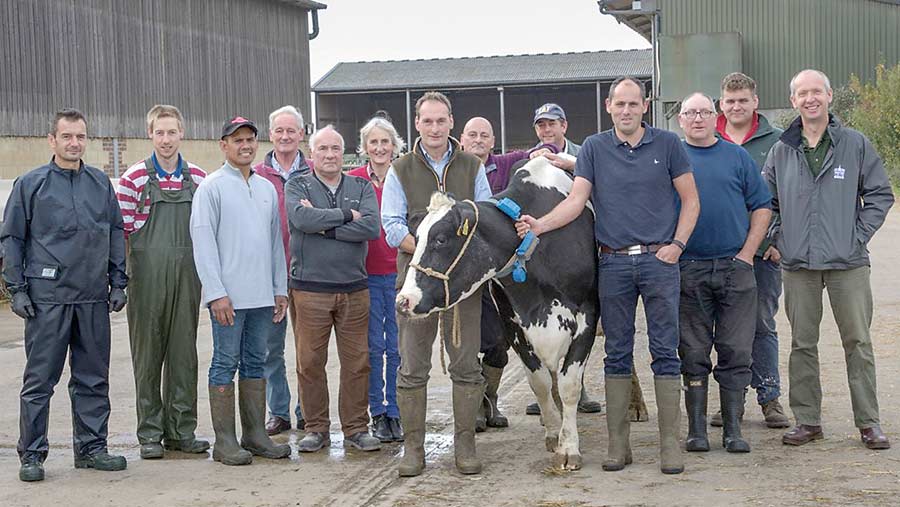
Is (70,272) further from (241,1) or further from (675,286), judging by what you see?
(241,1)

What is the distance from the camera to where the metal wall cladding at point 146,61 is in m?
27.2

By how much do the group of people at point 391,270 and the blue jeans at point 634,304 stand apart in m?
0.01

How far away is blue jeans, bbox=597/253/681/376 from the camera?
6129 millimetres

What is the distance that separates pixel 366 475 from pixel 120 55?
88.4 ft

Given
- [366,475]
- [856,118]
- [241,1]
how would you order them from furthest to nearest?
1. [241,1]
2. [856,118]
3. [366,475]

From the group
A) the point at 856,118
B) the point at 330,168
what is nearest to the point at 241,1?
the point at 856,118

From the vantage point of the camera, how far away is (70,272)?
6387mm

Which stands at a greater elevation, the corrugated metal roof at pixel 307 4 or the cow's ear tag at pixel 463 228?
the corrugated metal roof at pixel 307 4

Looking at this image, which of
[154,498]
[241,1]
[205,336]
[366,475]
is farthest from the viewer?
[241,1]

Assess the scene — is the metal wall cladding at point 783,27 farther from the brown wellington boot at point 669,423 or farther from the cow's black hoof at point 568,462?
the cow's black hoof at point 568,462

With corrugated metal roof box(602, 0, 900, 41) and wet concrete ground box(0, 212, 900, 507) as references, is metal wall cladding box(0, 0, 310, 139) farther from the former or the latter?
wet concrete ground box(0, 212, 900, 507)

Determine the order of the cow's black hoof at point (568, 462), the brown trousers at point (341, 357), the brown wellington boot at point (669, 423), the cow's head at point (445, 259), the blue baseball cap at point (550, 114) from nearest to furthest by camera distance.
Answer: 1. the cow's head at point (445, 259)
2. the brown wellington boot at point (669, 423)
3. the cow's black hoof at point (568, 462)
4. the brown trousers at point (341, 357)
5. the blue baseball cap at point (550, 114)

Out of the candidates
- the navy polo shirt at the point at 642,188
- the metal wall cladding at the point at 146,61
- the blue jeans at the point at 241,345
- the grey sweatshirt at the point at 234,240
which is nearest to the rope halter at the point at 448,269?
the navy polo shirt at the point at 642,188

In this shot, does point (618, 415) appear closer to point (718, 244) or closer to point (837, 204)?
point (718, 244)
